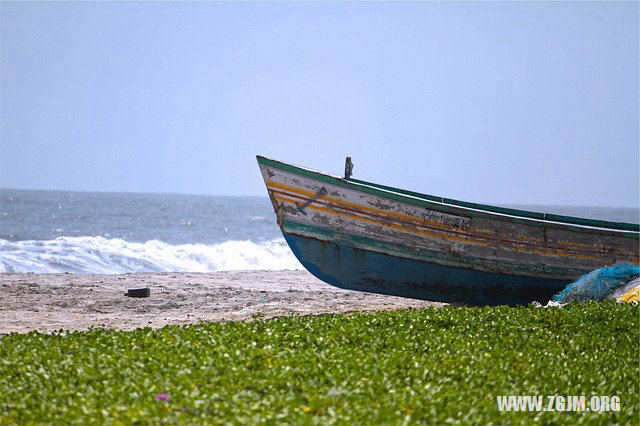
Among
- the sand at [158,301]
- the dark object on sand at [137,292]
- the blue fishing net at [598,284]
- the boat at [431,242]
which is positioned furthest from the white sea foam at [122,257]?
the blue fishing net at [598,284]

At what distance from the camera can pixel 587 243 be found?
12.6 m

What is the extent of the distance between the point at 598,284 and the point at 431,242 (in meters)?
2.78

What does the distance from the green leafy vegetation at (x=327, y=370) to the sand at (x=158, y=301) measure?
2.18 metres

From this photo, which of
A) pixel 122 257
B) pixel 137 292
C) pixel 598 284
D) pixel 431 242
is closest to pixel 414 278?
pixel 431 242

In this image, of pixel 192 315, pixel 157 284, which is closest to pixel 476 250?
pixel 192 315

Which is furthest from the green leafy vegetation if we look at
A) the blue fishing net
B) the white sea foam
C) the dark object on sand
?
the white sea foam

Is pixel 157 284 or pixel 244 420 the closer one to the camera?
pixel 244 420

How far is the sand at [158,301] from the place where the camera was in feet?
37.2

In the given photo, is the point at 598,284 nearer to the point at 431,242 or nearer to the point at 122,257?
the point at 431,242

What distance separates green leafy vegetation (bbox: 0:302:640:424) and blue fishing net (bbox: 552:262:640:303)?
2600mm

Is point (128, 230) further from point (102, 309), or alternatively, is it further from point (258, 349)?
point (258, 349)

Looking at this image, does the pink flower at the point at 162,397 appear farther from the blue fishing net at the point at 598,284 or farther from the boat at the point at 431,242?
the blue fishing net at the point at 598,284

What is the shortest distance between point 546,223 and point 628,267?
148 centimetres

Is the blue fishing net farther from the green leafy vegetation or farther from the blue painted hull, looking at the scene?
the green leafy vegetation
